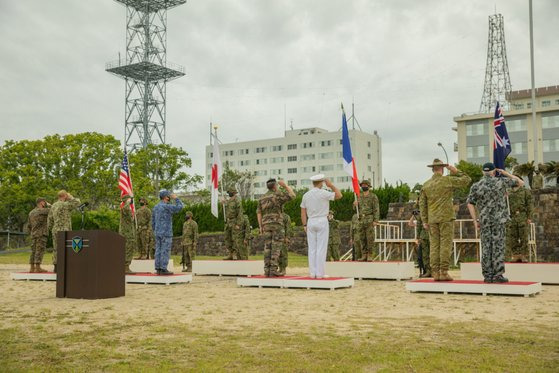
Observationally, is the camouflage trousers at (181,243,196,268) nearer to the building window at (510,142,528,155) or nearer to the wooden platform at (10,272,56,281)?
the wooden platform at (10,272,56,281)

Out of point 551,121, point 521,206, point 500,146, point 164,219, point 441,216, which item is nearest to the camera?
point 441,216

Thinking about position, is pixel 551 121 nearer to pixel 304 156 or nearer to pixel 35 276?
pixel 304 156

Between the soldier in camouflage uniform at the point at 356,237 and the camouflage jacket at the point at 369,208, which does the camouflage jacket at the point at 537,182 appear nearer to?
the soldier in camouflage uniform at the point at 356,237

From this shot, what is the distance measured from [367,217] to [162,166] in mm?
36180

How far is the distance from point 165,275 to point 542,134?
71018mm

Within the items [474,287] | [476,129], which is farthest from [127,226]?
[476,129]

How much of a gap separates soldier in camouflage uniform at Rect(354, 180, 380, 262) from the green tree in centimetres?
3420

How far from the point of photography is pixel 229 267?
56.2 feet

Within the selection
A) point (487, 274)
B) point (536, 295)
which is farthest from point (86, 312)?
point (536, 295)

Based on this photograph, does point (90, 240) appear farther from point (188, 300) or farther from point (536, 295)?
point (536, 295)

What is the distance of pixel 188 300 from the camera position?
10461mm

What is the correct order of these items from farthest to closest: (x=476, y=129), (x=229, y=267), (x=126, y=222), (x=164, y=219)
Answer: (x=476, y=129) < (x=229, y=267) < (x=126, y=222) < (x=164, y=219)

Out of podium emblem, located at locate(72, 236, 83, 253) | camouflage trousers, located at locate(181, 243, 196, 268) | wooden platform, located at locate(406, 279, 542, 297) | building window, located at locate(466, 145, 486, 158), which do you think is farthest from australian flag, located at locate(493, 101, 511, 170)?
building window, located at locate(466, 145, 486, 158)

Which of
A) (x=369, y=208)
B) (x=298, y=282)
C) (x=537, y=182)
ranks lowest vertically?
(x=298, y=282)
